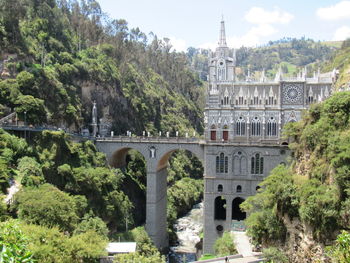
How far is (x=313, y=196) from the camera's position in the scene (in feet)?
96.6

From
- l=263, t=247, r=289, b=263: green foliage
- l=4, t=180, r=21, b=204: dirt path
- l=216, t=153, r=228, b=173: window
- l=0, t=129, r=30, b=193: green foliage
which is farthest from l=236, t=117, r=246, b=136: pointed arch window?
l=4, t=180, r=21, b=204: dirt path

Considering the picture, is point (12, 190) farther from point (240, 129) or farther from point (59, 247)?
point (240, 129)

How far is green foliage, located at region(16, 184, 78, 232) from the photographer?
32.8 meters

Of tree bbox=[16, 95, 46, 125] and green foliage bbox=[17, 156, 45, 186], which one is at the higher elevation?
tree bbox=[16, 95, 46, 125]

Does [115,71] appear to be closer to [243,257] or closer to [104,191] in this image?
[104,191]

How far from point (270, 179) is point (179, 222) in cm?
3251

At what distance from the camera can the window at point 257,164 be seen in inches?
1997

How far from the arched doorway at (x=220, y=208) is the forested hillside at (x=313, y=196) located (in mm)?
12136

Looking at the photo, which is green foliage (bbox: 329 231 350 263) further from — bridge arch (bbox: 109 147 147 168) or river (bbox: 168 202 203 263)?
bridge arch (bbox: 109 147 147 168)

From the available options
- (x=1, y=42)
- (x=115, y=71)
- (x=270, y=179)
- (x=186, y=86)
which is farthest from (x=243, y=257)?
(x=186, y=86)

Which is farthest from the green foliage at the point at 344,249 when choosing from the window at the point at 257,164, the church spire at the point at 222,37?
the church spire at the point at 222,37

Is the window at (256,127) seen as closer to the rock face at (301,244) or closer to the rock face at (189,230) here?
the rock face at (189,230)

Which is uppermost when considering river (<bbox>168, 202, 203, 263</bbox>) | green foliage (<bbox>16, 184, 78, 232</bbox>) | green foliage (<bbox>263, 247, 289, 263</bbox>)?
green foliage (<bbox>16, 184, 78, 232</bbox>)

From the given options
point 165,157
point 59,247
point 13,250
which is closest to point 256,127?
point 165,157
